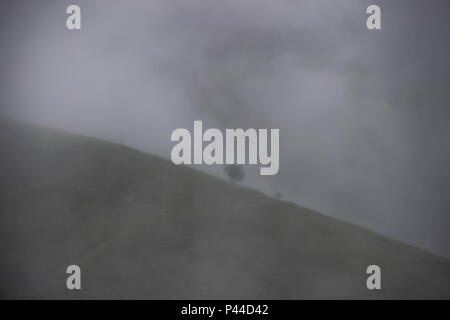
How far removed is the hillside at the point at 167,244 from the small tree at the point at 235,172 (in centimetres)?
54

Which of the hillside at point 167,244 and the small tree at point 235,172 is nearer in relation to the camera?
the hillside at point 167,244

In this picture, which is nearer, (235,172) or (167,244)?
(167,244)

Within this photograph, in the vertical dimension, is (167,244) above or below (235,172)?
below

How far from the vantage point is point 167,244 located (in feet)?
26.8

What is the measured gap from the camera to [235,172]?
10117 millimetres

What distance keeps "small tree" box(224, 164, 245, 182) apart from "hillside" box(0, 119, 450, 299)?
539mm

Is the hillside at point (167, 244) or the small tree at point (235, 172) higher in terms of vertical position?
the small tree at point (235, 172)

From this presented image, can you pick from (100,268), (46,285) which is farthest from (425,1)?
(46,285)

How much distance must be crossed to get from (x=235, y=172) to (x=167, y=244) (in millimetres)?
2595

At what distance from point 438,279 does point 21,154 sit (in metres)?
7.23

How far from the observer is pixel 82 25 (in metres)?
8.25

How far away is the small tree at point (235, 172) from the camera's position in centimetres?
954
